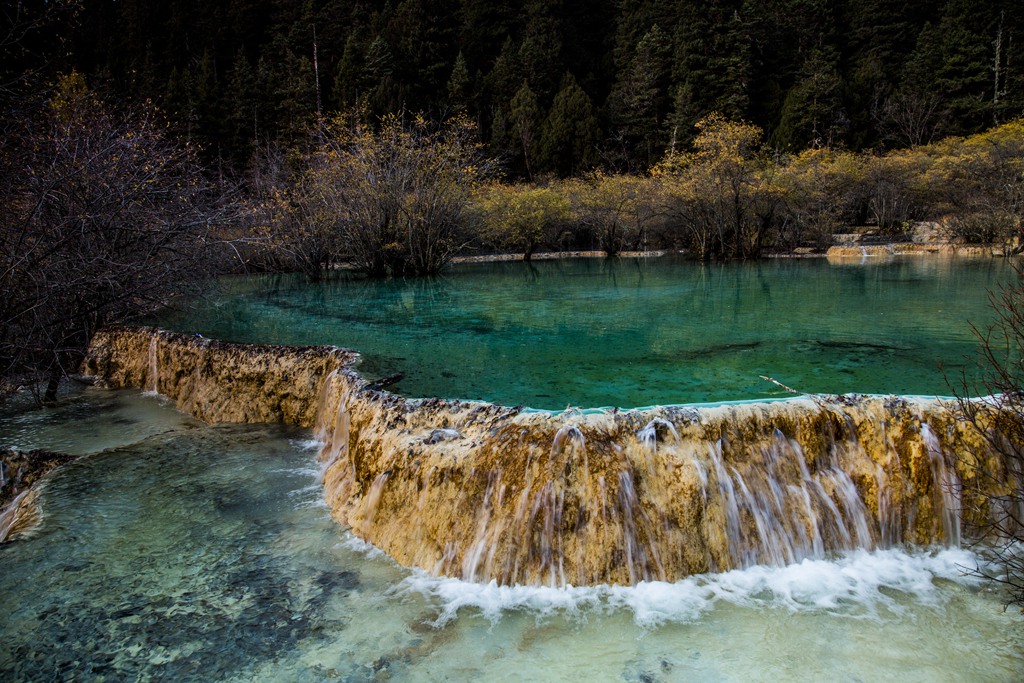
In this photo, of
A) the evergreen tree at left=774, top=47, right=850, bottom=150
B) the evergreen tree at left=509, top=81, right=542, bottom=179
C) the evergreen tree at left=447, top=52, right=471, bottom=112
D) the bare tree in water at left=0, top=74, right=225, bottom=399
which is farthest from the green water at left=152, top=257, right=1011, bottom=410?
the evergreen tree at left=447, top=52, right=471, bottom=112

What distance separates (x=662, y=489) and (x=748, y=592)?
937 mm

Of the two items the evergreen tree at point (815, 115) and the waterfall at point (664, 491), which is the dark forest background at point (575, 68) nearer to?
the evergreen tree at point (815, 115)

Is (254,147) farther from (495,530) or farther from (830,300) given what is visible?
(495,530)

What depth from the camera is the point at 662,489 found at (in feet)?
15.8

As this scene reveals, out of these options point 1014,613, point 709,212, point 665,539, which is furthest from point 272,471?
point 709,212

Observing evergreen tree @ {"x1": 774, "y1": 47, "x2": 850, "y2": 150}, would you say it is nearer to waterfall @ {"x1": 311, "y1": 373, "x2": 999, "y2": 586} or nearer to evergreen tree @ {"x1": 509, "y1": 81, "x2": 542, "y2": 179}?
evergreen tree @ {"x1": 509, "y1": 81, "x2": 542, "y2": 179}

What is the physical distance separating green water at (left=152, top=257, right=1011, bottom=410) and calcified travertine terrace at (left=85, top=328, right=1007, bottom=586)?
4.87 ft

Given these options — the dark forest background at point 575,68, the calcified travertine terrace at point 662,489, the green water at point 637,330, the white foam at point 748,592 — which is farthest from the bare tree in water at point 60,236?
the dark forest background at point 575,68

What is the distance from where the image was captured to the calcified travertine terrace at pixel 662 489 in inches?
183

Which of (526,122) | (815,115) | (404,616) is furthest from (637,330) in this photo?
(815,115)

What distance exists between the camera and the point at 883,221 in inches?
1390

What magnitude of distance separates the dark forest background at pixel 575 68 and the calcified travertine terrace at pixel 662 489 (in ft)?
134

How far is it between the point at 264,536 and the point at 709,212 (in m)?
29.9

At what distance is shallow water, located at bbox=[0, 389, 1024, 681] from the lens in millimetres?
3621
